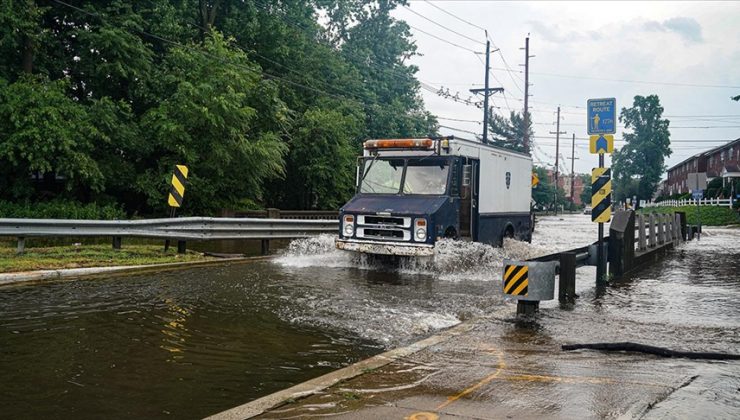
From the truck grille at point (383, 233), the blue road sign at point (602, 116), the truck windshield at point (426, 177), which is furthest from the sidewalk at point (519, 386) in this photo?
the truck windshield at point (426, 177)

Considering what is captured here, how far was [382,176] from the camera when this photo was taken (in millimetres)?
15352

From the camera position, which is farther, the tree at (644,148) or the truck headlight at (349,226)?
the tree at (644,148)

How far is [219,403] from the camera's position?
5004 millimetres

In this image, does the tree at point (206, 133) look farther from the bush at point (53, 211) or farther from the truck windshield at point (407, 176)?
the truck windshield at point (407, 176)

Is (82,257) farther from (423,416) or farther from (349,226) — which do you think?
(423,416)

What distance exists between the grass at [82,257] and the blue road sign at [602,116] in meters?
9.07

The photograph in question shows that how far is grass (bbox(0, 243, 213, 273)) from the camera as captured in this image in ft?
38.3

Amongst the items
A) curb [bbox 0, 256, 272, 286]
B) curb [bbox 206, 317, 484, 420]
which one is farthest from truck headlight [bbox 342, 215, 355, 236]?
curb [bbox 206, 317, 484, 420]

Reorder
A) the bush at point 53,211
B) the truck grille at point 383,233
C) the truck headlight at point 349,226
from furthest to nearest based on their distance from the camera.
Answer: the bush at point 53,211 < the truck headlight at point 349,226 < the truck grille at point 383,233

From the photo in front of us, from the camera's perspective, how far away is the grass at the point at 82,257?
38.3ft

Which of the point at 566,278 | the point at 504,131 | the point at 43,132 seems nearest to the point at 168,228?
the point at 43,132

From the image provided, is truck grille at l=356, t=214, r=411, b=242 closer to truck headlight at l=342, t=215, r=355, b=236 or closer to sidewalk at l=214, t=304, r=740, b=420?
truck headlight at l=342, t=215, r=355, b=236

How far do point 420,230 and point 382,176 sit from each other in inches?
90.0

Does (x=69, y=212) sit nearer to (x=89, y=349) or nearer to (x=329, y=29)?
(x=89, y=349)
